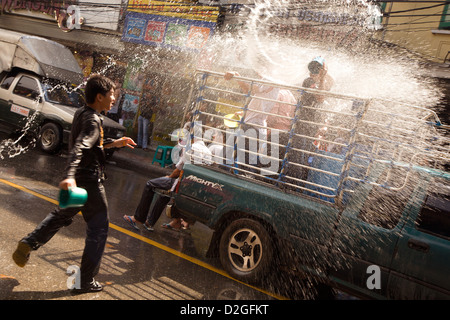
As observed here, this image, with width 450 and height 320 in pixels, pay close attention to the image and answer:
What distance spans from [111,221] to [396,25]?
1004 centimetres

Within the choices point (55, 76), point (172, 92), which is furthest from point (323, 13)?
point (55, 76)

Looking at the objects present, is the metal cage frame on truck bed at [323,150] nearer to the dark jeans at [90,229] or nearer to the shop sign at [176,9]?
the dark jeans at [90,229]

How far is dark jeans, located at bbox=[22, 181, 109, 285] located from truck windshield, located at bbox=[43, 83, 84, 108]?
7.92 metres

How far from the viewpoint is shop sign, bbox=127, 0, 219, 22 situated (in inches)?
562

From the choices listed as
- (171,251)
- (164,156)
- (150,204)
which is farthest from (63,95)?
(171,251)

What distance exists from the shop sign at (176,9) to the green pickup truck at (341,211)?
10507 millimetres

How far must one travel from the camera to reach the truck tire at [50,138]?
33.0 feet

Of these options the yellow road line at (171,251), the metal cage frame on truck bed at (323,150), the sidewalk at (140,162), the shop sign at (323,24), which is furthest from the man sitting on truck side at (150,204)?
the shop sign at (323,24)

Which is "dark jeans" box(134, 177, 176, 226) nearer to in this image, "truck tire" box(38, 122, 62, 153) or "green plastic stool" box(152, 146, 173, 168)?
"truck tire" box(38, 122, 62, 153)

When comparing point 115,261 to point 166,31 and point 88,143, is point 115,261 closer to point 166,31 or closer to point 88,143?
point 88,143

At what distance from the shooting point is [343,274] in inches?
154

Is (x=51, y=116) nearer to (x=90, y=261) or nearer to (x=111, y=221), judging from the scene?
(x=111, y=221)

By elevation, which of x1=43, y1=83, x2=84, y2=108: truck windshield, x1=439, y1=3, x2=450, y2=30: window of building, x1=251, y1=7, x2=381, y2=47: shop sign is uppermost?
x1=439, y1=3, x2=450, y2=30: window of building

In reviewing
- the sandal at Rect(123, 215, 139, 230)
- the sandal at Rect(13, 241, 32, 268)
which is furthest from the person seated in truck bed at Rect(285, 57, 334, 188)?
the sandal at Rect(13, 241, 32, 268)
